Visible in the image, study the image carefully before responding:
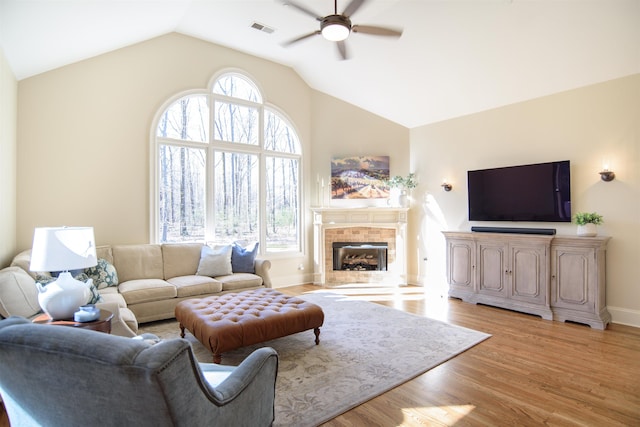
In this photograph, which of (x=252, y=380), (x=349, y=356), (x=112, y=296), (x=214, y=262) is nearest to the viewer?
(x=252, y=380)

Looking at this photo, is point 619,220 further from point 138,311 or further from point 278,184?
point 138,311

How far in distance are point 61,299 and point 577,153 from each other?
5.66 metres

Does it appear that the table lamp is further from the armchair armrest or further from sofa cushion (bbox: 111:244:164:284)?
sofa cushion (bbox: 111:244:164:284)

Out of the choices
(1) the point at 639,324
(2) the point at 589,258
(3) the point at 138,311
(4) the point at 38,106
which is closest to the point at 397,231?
(2) the point at 589,258

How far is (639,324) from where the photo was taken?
3.92 meters

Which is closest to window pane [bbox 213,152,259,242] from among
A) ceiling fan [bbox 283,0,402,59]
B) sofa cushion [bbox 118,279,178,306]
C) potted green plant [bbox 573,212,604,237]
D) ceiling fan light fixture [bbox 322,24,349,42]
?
Answer: sofa cushion [bbox 118,279,178,306]

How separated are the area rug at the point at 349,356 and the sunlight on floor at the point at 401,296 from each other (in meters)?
0.37

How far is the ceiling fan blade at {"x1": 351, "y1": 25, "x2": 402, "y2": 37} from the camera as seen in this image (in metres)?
3.25

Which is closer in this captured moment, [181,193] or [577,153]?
[577,153]

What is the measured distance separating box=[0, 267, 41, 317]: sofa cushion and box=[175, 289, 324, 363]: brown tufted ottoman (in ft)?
3.85

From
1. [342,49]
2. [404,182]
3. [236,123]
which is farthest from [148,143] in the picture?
[404,182]

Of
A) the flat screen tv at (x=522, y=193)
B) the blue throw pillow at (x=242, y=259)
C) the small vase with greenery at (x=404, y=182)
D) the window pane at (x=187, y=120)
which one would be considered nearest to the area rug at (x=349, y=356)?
the blue throw pillow at (x=242, y=259)

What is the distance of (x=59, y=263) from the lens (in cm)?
230

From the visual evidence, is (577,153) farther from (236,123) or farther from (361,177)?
A: (236,123)
